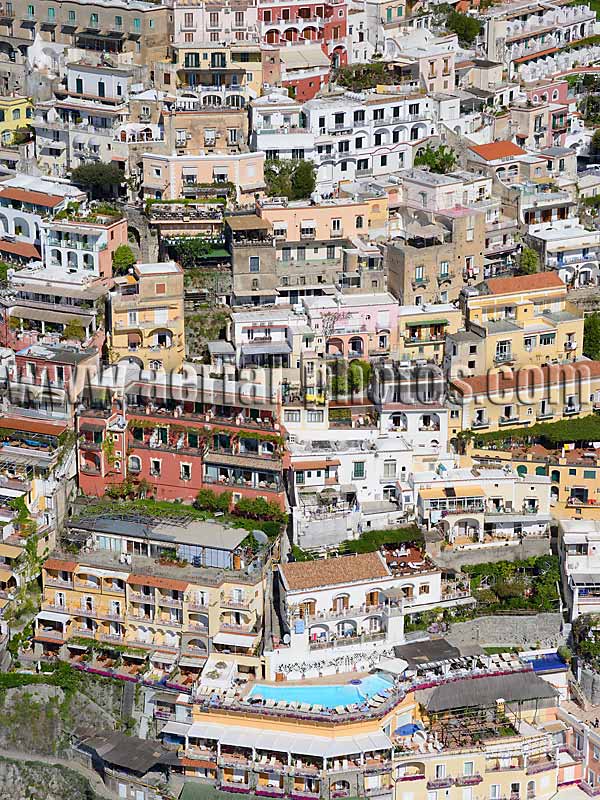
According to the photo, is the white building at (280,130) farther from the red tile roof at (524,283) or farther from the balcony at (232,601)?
the balcony at (232,601)

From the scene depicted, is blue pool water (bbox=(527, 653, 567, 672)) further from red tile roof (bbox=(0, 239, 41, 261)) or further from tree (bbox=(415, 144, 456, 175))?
red tile roof (bbox=(0, 239, 41, 261))

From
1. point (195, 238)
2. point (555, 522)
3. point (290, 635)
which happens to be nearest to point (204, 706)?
point (290, 635)

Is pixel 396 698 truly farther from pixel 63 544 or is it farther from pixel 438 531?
pixel 63 544

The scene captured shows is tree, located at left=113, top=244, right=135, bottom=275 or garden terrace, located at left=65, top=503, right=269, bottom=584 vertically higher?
tree, located at left=113, top=244, right=135, bottom=275

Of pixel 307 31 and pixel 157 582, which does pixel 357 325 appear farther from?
pixel 307 31

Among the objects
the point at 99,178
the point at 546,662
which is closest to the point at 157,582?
the point at 546,662

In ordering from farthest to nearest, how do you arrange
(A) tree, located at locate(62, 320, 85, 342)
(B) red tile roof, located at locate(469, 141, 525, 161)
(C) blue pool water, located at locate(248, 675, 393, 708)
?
1. (B) red tile roof, located at locate(469, 141, 525, 161)
2. (A) tree, located at locate(62, 320, 85, 342)
3. (C) blue pool water, located at locate(248, 675, 393, 708)

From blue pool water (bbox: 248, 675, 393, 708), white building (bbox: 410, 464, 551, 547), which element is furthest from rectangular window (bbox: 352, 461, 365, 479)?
blue pool water (bbox: 248, 675, 393, 708)
